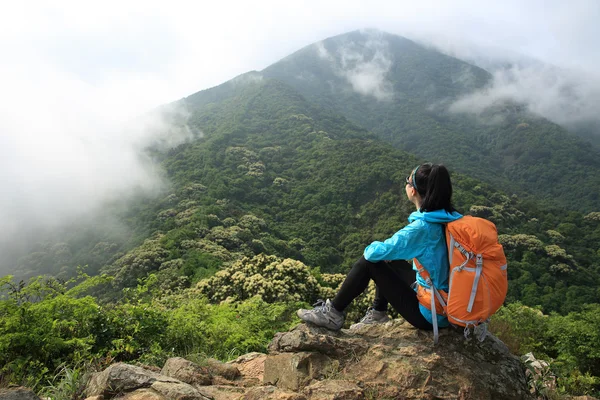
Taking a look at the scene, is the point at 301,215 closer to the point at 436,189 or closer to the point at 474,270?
the point at 436,189

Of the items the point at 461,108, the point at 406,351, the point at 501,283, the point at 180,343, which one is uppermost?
the point at 501,283

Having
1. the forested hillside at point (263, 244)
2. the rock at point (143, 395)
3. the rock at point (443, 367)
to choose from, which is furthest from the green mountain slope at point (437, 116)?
the rock at point (143, 395)

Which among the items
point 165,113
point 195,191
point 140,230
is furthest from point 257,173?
point 165,113

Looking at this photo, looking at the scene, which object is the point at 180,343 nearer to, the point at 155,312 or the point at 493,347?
the point at 155,312

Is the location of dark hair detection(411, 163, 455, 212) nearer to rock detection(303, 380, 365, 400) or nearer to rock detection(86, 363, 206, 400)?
rock detection(303, 380, 365, 400)

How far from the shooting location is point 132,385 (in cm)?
301

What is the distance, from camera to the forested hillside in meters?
4.40

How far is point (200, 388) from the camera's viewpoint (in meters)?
3.31

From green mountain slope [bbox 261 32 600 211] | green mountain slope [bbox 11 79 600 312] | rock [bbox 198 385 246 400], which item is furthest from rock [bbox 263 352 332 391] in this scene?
green mountain slope [bbox 261 32 600 211]

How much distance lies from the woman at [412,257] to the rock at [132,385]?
1222mm

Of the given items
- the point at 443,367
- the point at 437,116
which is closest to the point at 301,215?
the point at 443,367

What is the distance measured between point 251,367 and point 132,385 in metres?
1.49

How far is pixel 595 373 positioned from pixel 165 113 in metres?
97.2

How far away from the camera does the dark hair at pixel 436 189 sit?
123 inches
